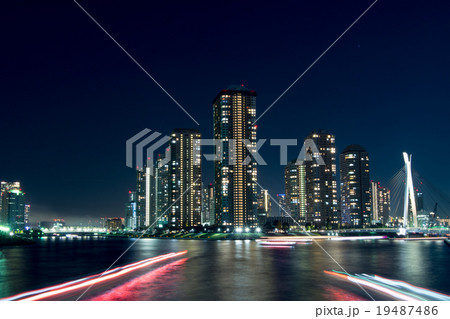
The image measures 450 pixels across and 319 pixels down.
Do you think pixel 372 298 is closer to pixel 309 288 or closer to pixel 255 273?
pixel 309 288

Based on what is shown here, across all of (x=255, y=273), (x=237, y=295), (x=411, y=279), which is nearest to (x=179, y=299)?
(x=237, y=295)

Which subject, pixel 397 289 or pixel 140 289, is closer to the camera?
pixel 397 289

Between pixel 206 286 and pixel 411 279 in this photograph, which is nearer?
pixel 206 286
